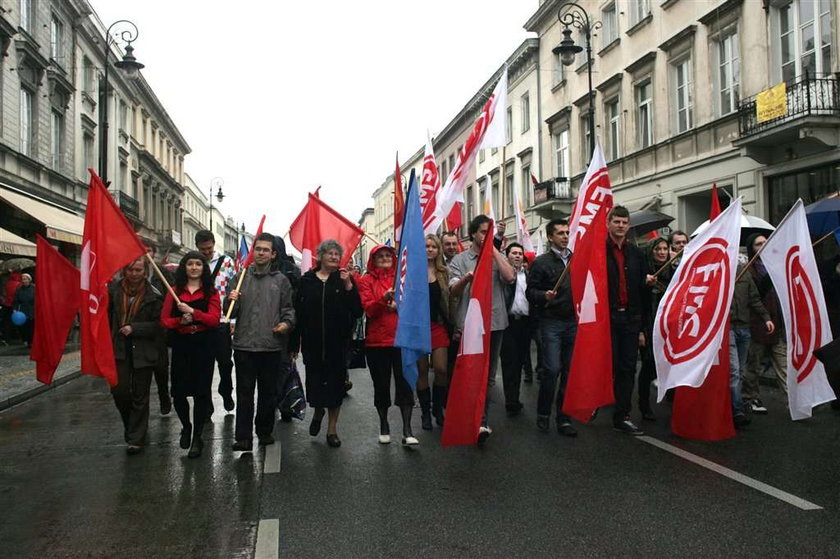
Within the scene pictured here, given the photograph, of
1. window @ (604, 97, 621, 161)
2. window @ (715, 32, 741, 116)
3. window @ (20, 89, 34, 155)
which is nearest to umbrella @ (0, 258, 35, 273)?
window @ (20, 89, 34, 155)

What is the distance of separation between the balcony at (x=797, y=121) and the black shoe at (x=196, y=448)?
1376 centimetres

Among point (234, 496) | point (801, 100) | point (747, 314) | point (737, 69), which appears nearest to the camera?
point (234, 496)

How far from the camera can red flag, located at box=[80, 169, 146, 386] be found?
601cm

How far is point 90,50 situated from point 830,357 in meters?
35.4

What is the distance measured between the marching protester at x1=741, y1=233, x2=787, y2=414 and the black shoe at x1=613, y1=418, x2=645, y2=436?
1.67 meters

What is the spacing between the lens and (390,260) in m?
6.70

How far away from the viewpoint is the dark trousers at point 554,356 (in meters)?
7.01

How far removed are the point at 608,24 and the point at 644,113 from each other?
430cm

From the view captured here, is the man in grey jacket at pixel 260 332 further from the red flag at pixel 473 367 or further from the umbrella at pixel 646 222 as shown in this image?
the umbrella at pixel 646 222

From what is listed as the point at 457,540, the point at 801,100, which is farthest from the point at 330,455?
the point at 801,100

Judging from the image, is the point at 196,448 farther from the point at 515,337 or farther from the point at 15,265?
the point at 15,265

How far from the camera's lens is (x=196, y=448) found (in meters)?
6.19

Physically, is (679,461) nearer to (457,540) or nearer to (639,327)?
(639,327)

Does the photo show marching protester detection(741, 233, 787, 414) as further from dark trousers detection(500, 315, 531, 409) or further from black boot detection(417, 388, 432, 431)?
black boot detection(417, 388, 432, 431)
